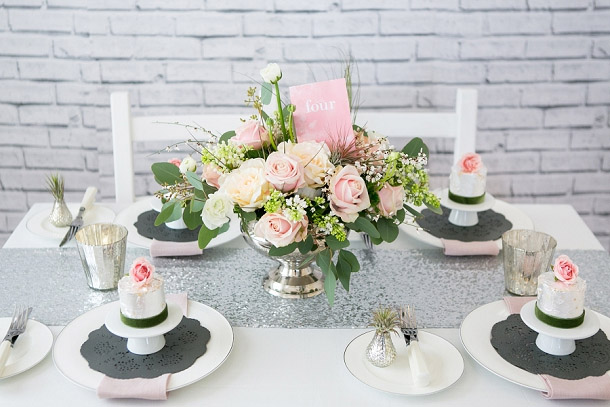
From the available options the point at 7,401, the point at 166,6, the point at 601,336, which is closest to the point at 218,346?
the point at 7,401

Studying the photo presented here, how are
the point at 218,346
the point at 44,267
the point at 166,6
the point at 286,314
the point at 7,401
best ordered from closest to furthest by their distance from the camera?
the point at 7,401, the point at 218,346, the point at 286,314, the point at 44,267, the point at 166,6

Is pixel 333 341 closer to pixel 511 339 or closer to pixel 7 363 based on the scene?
pixel 511 339

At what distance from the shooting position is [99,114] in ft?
8.46

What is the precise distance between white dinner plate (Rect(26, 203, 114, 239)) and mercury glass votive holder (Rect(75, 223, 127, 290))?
23cm

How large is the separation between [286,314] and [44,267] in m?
0.54

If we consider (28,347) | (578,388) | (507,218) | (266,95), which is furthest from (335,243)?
(507,218)

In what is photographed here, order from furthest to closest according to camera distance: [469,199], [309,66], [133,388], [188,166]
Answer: [309,66] < [469,199] < [188,166] < [133,388]

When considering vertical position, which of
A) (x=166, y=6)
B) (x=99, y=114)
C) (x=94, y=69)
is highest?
(x=166, y=6)

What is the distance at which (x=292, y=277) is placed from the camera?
4.75 ft

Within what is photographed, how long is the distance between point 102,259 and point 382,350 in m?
0.58

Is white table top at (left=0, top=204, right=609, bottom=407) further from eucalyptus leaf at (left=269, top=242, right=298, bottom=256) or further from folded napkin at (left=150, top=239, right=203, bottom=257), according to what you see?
folded napkin at (left=150, top=239, right=203, bottom=257)

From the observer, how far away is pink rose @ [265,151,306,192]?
47.2 inches

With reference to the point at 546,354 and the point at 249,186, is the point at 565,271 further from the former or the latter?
the point at 249,186

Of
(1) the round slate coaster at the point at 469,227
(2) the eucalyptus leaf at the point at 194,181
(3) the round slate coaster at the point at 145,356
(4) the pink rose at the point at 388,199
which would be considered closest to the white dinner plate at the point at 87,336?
(3) the round slate coaster at the point at 145,356
